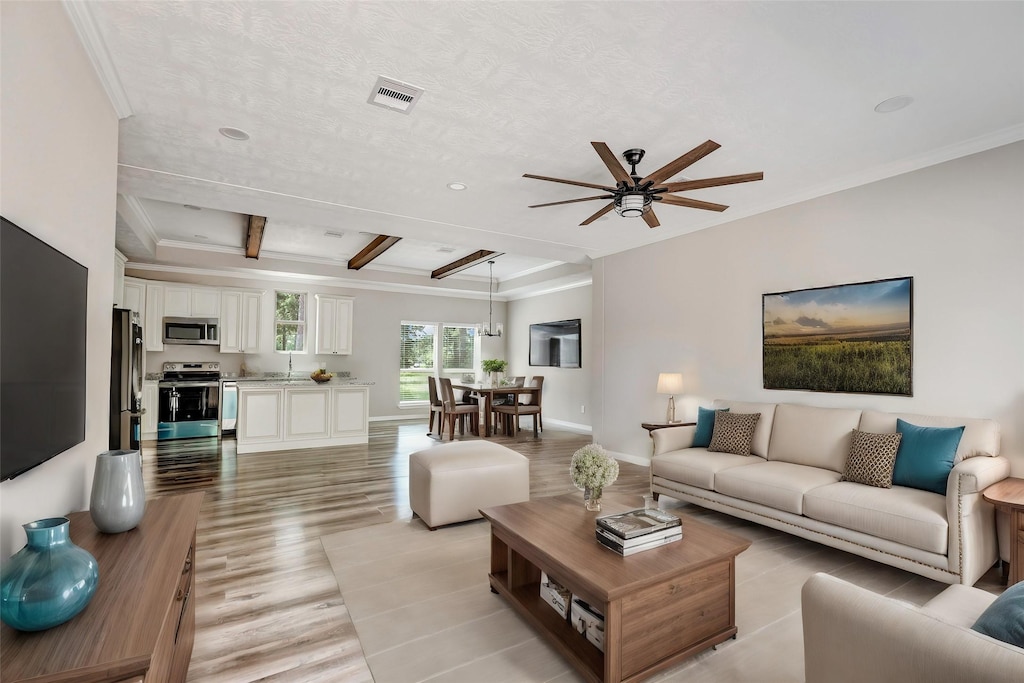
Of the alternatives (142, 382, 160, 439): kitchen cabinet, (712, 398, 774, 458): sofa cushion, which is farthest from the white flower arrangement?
(142, 382, 160, 439): kitchen cabinet

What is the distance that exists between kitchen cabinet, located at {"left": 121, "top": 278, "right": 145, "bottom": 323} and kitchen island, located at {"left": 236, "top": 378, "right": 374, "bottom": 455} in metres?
1.86

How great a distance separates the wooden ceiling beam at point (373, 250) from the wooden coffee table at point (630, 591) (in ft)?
14.1

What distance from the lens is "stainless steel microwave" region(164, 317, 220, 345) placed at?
7191mm

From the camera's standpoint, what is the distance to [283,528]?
3566 mm

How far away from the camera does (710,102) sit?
2.69 metres

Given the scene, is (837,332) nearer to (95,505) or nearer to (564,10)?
(564,10)

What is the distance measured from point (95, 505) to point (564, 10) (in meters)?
2.59

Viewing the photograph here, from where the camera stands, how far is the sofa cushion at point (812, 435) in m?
3.52

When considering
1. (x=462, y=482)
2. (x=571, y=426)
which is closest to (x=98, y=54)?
(x=462, y=482)

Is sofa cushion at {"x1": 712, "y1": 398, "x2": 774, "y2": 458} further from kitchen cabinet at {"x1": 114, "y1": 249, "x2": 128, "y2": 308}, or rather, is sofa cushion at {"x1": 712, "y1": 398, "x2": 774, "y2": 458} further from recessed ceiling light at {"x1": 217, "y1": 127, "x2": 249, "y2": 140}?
kitchen cabinet at {"x1": 114, "y1": 249, "x2": 128, "y2": 308}

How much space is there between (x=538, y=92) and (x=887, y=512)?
3.02 meters

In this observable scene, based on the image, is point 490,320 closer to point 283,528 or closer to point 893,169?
point 283,528

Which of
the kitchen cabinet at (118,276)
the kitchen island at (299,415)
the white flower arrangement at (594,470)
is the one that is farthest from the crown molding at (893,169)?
the kitchen cabinet at (118,276)

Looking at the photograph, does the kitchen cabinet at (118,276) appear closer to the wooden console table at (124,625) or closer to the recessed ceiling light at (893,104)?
the wooden console table at (124,625)
